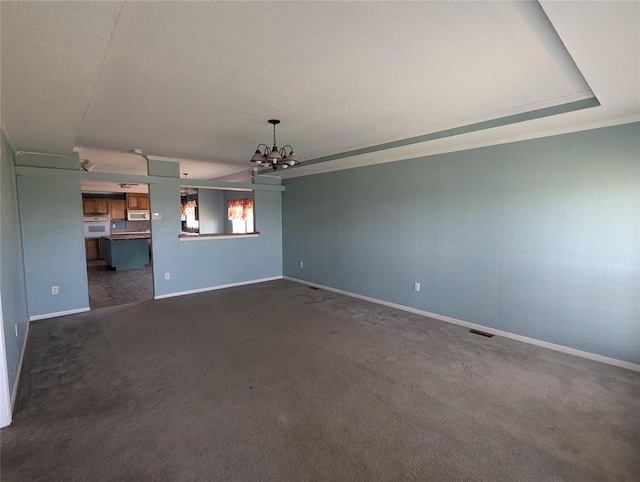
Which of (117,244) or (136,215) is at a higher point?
(136,215)

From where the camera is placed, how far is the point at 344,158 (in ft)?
15.9

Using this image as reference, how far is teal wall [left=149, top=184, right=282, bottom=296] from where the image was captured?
17.6ft

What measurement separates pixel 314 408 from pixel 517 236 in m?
2.87

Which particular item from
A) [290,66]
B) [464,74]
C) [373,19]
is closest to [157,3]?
[290,66]

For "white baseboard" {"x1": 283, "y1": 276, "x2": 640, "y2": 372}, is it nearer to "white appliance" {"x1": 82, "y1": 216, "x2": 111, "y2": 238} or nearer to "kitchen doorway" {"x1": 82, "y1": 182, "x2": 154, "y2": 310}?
"kitchen doorway" {"x1": 82, "y1": 182, "x2": 154, "y2": 310}

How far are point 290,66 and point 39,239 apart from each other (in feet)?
14.4

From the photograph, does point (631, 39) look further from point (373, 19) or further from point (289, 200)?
point (289, 200)

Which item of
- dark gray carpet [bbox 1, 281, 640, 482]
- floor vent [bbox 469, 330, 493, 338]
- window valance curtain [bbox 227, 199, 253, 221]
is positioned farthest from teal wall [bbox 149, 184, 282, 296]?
floor vent [bbox 469, 330, 493, 338]

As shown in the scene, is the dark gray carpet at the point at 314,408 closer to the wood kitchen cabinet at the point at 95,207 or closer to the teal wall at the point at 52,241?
the teal wall at the point at 52,241

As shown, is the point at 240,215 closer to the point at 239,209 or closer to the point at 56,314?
the point at 239,209

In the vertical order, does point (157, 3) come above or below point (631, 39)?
above

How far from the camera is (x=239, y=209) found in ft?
33.4

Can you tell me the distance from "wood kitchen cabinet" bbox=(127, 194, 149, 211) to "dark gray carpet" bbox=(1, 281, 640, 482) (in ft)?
23.6

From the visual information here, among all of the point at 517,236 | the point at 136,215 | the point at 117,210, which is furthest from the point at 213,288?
the point at 117,210
